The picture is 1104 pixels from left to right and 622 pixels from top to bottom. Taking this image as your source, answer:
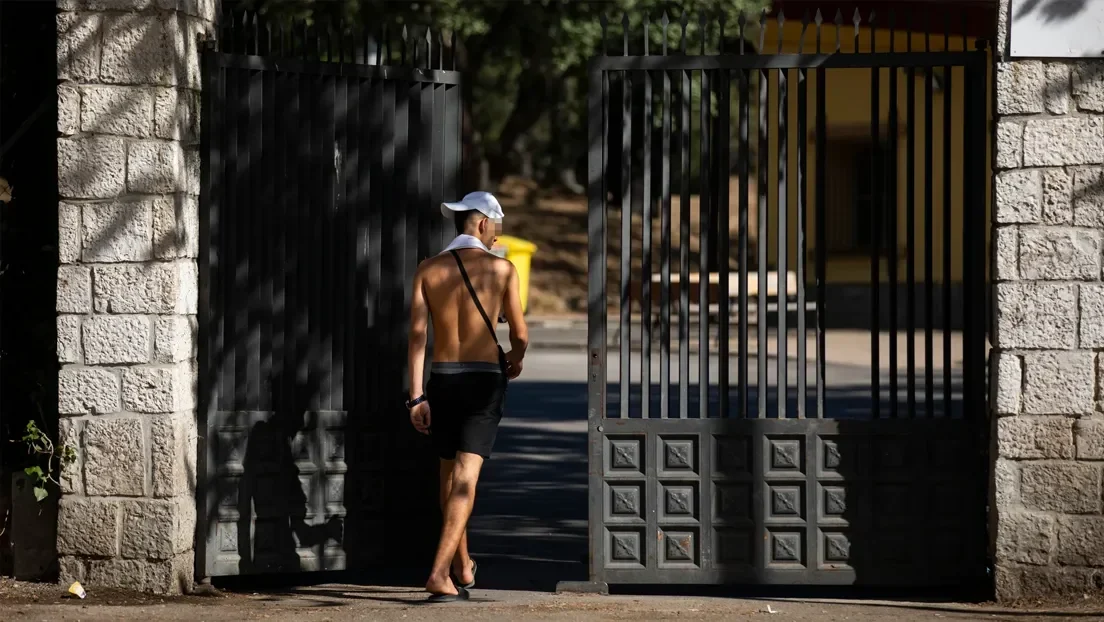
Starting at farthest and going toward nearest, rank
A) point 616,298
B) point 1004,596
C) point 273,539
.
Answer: point 616,298
point 273,539
point 1004,596

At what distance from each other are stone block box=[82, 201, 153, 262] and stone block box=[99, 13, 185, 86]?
0.54 m

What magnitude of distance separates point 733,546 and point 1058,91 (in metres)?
2.36

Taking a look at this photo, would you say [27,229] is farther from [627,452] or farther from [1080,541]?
[1080,541]

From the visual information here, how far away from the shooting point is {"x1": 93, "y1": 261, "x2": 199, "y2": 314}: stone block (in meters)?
6.54

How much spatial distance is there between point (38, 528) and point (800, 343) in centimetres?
349

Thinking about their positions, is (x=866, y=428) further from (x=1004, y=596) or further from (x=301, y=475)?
(x=301, y=475)

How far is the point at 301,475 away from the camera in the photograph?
22.7 feet

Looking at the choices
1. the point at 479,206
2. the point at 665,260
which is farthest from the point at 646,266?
the point at 479,206

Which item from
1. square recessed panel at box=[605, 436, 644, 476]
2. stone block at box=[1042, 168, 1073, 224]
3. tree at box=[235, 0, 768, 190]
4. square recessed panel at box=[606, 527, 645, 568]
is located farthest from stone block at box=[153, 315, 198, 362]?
tree at box=[235, 0, 768, 190]

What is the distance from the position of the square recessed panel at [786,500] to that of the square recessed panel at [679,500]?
0.32 metres

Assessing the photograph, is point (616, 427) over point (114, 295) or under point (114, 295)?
under

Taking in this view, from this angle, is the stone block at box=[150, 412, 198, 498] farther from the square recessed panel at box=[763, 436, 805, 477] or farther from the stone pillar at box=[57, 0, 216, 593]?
the square recessed panel at box=[763, 436, 805, 477]

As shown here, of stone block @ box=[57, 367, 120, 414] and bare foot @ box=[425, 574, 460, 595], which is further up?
stone block @ box=[57, 367, 120, 414]

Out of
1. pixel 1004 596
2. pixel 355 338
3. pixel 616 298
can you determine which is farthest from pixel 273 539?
pixel 616 298
